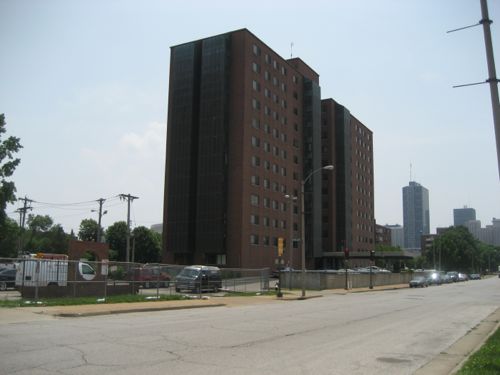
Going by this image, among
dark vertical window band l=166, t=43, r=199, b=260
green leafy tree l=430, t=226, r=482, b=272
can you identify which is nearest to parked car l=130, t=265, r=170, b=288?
dark vertical window band l=166, t=43, r=199, b=260

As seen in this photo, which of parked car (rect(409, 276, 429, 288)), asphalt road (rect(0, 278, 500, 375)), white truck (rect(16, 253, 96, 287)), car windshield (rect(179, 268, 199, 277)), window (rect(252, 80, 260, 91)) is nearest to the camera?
asphalt road (rect(0, 278, 500, 375))

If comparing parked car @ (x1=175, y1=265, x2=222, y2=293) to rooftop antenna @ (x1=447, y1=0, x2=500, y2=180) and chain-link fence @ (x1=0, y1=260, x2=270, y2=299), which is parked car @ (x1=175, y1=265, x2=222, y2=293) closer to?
chain-link fence @ (x1=0, y1=260, x2=270, y2=299)

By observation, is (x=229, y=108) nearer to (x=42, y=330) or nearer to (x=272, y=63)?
(x=272, y=63)

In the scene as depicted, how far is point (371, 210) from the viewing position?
13088 cm

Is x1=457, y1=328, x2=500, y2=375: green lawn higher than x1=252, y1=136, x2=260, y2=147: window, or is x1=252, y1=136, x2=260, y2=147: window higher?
x1=252, y1=136, x2=260, y2=147: window

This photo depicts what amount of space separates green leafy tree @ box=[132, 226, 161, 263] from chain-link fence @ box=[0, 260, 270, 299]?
6717 cm

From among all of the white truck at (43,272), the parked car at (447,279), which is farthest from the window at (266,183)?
the white truck at (43,272)

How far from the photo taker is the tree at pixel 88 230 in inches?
4397

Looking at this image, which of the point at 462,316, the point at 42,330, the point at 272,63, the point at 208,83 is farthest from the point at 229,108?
the point at 42,330

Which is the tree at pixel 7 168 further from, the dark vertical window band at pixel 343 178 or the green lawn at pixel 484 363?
the dark vertical window band at pixel 343 178

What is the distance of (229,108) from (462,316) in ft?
192

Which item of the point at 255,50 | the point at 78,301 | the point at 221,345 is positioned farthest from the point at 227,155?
the point at 221,345

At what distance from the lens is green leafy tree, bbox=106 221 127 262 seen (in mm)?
103500

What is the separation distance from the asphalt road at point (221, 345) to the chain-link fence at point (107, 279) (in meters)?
5.65
